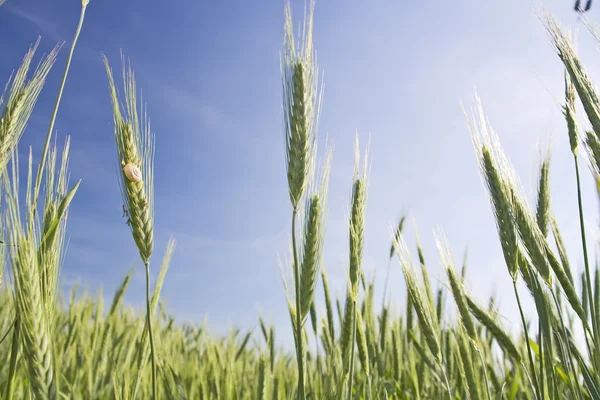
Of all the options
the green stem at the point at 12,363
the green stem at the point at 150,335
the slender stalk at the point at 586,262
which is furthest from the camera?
the slender stalk at the point at 586,262

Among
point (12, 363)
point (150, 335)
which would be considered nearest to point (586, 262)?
point (150, 335)

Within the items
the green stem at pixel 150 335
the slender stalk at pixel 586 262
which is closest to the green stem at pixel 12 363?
the green stem at pixel 150 335

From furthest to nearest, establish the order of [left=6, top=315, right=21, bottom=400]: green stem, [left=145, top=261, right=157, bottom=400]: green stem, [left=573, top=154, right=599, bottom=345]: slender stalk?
1. [left=573, top=154, right=599, bottom=345]: slender stalk
2. [left=145, top=261, right=157, bottom=400]: green stem
3. [left=6, top=315, right=21, bottom=400]: green stem

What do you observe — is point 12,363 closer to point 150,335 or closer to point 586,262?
point 150,335

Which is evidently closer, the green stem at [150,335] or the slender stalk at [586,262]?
the green stem at [150,335]

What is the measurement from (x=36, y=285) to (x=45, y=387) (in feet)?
0.76

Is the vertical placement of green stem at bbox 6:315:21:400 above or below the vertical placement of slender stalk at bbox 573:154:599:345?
below

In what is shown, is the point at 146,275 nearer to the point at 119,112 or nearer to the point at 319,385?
the point at 119,112

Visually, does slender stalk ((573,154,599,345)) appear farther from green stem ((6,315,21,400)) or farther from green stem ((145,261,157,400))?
green stem ((6,315,21,400))

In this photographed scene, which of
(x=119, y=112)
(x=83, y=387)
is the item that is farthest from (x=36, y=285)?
(x=83, y=387)

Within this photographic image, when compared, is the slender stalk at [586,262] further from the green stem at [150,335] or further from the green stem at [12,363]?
the green stem at [12,363]

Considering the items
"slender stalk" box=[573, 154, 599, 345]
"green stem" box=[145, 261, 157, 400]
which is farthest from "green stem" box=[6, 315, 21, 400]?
"slender stalk" box=[573, 154, 599, 345]

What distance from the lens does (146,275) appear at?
130 cm

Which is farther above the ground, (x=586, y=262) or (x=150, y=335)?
(x=586, y=262)
